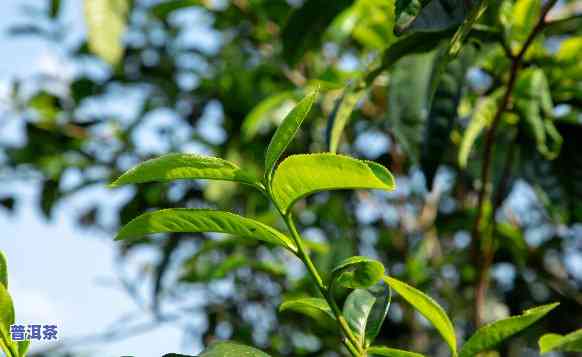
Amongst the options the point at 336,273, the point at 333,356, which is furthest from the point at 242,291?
the point at 336,273

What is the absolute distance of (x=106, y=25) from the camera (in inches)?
43.7

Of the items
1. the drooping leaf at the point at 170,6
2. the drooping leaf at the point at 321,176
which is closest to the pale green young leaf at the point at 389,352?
the drooping leaf at the point at 321,176

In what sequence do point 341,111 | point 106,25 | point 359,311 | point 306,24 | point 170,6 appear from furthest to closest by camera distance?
point 170,6 < point 106,25 < point 306,24 < point 341,111 < point 359,311

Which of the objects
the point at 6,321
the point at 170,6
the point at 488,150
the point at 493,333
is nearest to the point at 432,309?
the point at 493,333

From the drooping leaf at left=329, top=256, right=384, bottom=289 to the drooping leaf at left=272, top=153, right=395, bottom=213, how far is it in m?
0.05

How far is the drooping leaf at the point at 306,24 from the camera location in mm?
863

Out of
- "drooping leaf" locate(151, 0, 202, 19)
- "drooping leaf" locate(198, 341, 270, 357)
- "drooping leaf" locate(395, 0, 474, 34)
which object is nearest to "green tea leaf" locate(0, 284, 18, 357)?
A: "drooping leaf" locate(198, 341, 270, 357)

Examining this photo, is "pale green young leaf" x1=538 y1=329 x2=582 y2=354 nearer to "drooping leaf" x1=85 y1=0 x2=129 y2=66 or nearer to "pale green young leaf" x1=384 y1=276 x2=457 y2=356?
"pale green young leaf" x1=384 y1=276 x2=457 y2=356

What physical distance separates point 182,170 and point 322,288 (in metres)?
0.12

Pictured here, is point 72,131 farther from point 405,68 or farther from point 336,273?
point 336,273

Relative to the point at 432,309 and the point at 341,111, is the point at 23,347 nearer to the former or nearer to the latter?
the point at 432,309

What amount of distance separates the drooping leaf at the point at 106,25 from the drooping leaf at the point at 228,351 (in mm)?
729

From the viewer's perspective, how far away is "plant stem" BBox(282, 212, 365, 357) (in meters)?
0.46

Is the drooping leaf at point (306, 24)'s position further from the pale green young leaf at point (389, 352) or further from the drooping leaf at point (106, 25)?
the pale green young leaf at point (389, 352)
